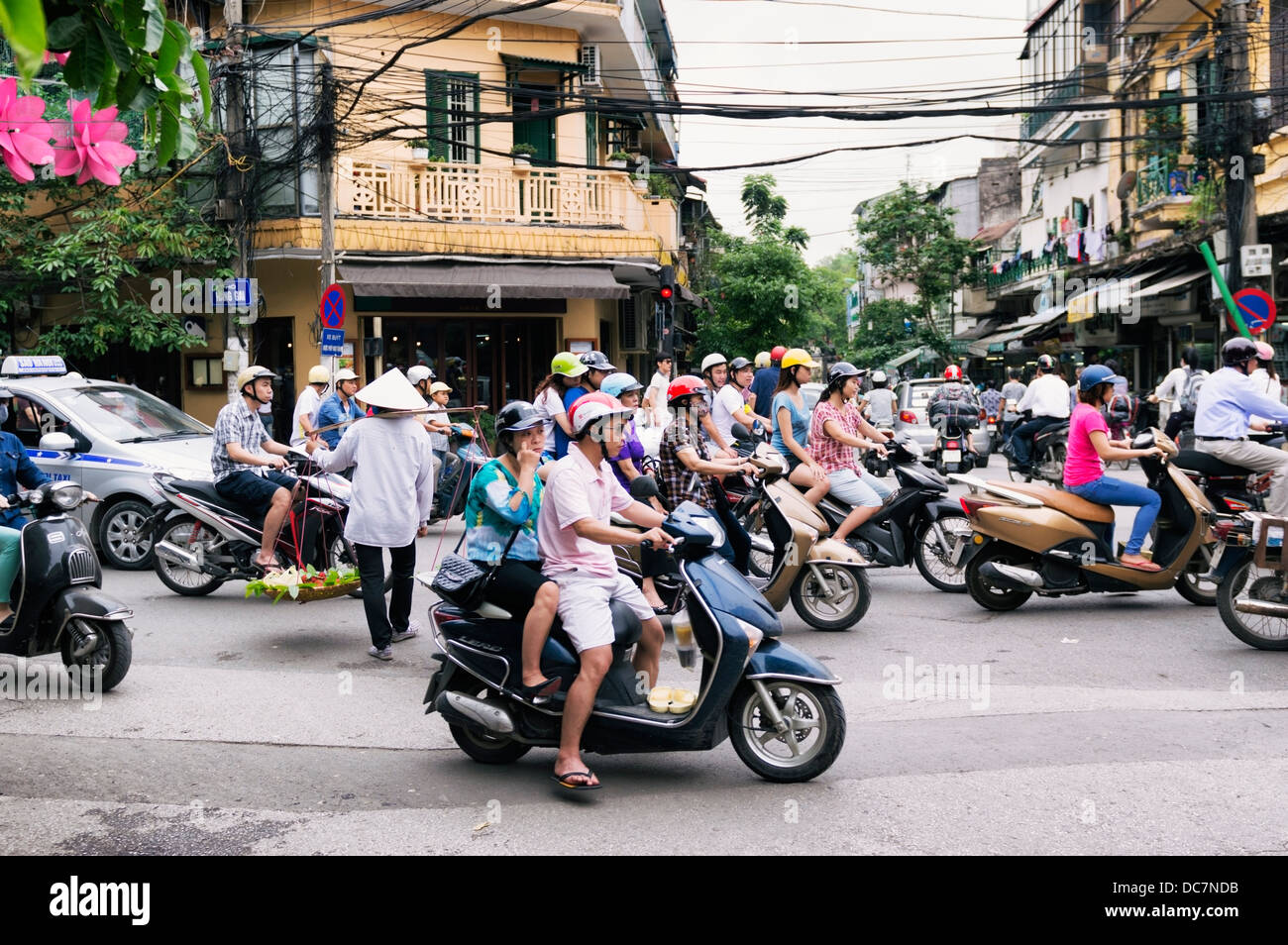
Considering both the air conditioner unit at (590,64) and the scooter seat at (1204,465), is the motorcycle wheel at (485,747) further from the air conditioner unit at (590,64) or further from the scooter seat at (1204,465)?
the air conditioner unit at (590,64)

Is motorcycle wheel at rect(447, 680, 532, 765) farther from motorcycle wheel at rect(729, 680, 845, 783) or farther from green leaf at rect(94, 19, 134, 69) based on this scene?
green leaf at rect(94, 19, 134, 69)

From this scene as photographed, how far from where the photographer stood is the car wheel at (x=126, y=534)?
11523mm

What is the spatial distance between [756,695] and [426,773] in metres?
1.55

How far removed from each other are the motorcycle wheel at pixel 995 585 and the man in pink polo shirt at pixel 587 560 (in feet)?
14.1

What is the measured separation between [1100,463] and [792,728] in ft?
15.9

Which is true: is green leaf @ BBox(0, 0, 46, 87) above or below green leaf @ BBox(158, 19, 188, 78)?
below

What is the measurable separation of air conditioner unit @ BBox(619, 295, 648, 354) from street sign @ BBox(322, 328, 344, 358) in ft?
37.3

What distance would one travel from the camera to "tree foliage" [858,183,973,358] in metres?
44.4

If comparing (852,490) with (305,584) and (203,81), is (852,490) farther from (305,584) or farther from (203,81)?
(203,81)

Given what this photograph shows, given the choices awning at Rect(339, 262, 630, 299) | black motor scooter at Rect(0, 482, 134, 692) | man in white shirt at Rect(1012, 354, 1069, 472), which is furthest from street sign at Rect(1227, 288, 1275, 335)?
black motor scooter at Rect(0, 482, 134, 692)

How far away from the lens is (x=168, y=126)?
3.71m

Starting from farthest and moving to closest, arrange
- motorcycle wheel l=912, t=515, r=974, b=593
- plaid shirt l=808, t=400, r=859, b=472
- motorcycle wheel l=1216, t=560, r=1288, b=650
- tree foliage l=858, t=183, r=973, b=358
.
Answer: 1. tree foliage l=858, t=183, r=973, b=358
2. motorcycle wheel l=912, t=515, r=974, b=593
3. plaid shirt l=808, t=400, r=859, b=472
4. motorcycle wheel l=1216, t=560, r=1288, b=650

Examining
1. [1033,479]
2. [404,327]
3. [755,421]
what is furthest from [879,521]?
[404,327]
